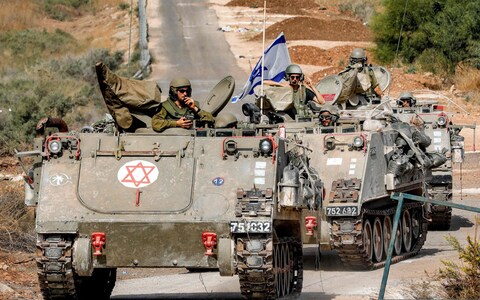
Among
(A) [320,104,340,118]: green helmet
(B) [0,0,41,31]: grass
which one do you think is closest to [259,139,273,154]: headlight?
(A) [320,104,340,118]: green helmet

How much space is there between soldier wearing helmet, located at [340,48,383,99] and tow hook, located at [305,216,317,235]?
25.0 feet

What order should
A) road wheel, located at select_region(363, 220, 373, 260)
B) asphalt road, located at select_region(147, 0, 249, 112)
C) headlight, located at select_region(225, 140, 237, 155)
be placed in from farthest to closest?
asphalt road, located at select_region(147, 0, 249, 112), road wheel, located at select_region(363, 220, 373, 260), headlight, located at select_region(225, 140, 237, 155)

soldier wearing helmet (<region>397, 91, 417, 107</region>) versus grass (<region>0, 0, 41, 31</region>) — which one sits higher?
grass (<region>0, 0, 41, 31</region>)

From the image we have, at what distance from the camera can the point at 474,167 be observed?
3250 cm

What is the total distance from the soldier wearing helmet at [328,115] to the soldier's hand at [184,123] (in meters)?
4.27

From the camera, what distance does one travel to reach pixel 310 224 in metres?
16.7

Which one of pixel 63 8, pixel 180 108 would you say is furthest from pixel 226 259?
pixel 63 8

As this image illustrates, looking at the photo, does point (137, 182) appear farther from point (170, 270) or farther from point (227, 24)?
point (227, 24)

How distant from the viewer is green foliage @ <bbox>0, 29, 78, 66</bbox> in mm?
52088

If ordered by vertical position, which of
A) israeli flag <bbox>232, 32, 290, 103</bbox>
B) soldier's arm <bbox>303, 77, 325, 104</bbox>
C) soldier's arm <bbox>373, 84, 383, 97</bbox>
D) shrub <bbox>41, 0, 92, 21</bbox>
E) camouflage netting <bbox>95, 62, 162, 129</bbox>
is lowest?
camouflage netting <bbox>95, 62, 162, 129</bbox>

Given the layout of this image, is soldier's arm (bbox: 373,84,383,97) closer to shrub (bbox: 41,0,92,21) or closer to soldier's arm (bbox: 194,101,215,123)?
soldier's arm (bbox: 194,101,215,123)

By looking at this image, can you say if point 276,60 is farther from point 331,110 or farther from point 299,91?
point 331,110

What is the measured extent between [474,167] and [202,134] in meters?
18.5

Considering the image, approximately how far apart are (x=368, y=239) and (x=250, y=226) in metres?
5.49
